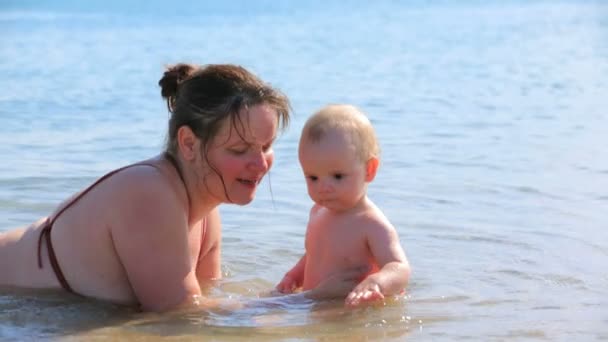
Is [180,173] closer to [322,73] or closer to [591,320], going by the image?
[591,320]

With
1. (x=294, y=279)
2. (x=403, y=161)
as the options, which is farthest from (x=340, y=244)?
(x=403, y=161)

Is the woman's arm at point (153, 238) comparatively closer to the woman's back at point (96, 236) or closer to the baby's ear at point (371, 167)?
the woman's back at point (96, 236)

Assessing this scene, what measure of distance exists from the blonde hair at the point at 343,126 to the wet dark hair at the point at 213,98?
0.45ft

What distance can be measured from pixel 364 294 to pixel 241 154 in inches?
26.9

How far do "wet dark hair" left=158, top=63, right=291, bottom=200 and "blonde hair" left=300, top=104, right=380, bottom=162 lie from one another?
0.14 meters

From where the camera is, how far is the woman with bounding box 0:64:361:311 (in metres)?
4.00

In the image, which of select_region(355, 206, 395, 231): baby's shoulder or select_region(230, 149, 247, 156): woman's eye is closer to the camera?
select_region(230, 149, 247, 156): woman's eye

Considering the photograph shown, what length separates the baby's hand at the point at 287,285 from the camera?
4.62 metres

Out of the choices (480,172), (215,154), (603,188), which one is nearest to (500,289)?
(215,154)

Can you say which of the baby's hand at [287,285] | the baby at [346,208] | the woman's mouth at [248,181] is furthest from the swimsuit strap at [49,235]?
the baby's hand at [287,285]

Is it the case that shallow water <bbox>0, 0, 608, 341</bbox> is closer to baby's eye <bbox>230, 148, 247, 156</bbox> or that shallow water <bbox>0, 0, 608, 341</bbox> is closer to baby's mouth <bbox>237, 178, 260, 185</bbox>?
baby's mouth <bbox>237, 178, 260, 185</bbox>

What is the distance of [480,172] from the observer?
7.62m

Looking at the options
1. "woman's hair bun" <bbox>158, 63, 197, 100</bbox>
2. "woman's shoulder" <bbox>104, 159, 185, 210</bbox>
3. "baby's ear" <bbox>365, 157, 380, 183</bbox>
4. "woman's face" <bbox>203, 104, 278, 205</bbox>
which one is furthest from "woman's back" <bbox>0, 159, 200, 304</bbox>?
"baby's ear" <bbox>365, 157, 380, 183</bbox>

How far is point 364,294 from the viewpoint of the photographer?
400cm
